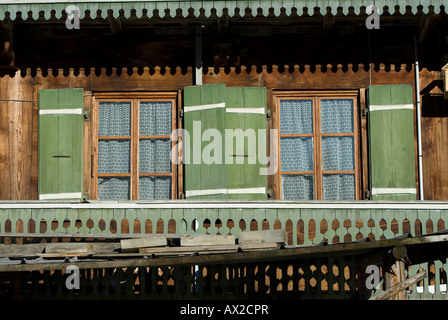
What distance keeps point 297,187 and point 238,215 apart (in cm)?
129

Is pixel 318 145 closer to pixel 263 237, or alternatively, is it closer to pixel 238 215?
Result: pixel 238 215

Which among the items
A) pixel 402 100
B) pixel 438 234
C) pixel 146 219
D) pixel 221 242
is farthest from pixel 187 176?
pixel 438 234

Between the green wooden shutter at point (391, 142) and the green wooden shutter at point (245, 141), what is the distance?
5.06ft

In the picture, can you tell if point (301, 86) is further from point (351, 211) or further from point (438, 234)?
point (438, 234)

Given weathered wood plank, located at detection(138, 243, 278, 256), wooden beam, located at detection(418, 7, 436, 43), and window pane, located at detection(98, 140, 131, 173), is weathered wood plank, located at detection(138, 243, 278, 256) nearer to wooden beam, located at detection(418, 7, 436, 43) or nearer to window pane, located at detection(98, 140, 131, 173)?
window pane, located at detection(98, 140, 131, 173)

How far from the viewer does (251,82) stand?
48.1 feet

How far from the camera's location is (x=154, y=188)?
14.4 metres

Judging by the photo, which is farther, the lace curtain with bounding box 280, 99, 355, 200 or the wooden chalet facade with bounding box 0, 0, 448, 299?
the lace curtain with bounding box 280, 99, 355, 200

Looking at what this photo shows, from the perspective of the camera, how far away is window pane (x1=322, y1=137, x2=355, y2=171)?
1435cm

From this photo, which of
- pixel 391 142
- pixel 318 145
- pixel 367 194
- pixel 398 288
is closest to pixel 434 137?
pixel 391 142

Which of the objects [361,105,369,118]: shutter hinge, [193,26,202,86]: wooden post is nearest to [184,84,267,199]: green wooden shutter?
[193,26,202,86]: wooden post

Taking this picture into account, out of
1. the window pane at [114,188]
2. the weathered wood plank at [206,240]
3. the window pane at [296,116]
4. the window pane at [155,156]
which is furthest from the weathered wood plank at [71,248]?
the window pane at [296,116]

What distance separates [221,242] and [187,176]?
7.04 feet
